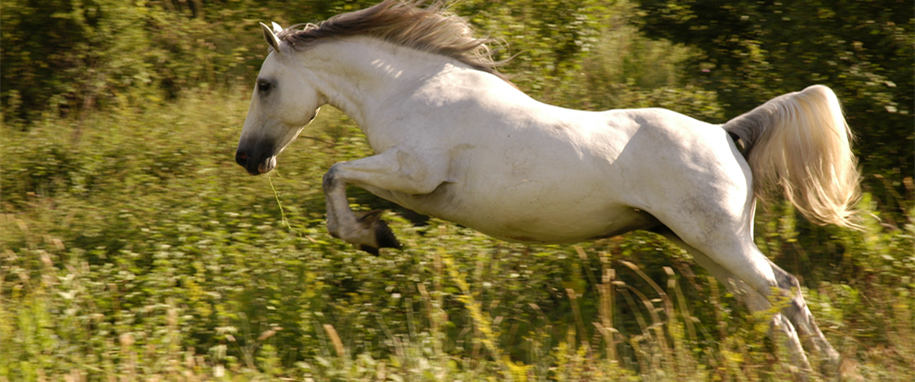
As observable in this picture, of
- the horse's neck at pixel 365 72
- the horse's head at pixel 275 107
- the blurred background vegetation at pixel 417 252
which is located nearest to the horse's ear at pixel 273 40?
the horse's head at pixel 275 107

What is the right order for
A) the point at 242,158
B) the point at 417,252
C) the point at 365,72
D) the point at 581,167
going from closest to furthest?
the point at 581,167
the point at 365,72
the point at 242,158
the point at 417,252

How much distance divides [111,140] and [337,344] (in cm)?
413

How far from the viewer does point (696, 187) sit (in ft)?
14.6

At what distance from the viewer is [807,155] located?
4.67 meters

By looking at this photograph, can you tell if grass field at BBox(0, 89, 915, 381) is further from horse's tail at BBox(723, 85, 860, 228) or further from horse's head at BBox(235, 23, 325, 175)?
horse's head at BBox(235, 23, 325, 175)

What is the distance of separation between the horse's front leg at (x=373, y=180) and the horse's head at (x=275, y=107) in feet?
1.95

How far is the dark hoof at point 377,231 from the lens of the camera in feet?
14.9

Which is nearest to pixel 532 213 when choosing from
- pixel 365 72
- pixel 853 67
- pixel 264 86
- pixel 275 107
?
pixel 365 72

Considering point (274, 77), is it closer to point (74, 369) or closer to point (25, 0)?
point (74, 369)

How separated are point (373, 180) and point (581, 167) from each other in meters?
1.02

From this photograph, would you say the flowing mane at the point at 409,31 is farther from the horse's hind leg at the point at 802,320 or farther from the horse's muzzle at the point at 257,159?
the horse's hind leg at the point at 802,320

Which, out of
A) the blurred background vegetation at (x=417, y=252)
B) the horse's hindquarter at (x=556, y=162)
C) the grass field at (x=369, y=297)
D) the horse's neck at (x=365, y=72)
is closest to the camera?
the horse's hindquarter at (x=556, y=162)

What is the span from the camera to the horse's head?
16.3 ft

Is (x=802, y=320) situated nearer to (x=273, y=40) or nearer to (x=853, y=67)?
(x=853, y=67)
